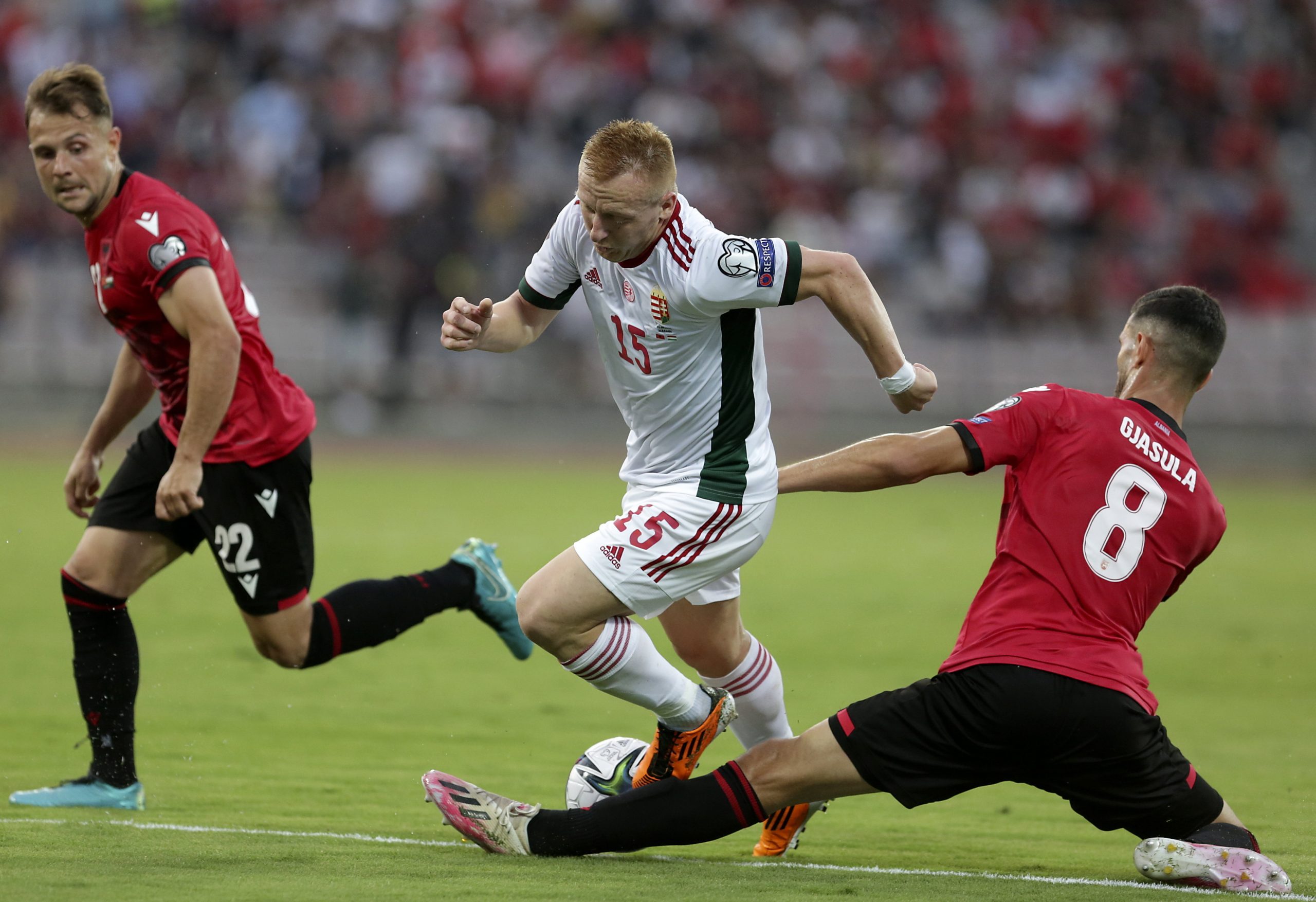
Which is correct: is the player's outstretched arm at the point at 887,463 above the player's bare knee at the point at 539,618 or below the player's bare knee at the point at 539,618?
above

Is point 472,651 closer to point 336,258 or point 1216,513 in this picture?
point 1216,513

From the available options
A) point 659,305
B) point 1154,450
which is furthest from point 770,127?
point 1154,450

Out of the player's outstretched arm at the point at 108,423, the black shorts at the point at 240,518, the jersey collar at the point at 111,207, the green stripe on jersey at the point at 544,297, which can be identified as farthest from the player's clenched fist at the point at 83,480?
the green stripe on jersey at the point at 544,297

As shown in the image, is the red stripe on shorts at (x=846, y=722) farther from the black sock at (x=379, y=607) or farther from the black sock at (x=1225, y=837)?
the black sock at (x=379, y=607)

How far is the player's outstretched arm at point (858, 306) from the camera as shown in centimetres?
455

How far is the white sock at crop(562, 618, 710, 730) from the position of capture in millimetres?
4598

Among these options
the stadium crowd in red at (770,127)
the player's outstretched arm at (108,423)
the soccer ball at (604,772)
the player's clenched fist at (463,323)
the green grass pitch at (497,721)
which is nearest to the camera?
the green grass pitch at (497,721)

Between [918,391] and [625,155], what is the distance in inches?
43.4

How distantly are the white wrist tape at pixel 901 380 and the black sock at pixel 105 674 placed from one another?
8.70 ft

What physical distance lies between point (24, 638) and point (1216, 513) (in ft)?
21.1

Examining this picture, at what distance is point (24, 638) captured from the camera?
838cm

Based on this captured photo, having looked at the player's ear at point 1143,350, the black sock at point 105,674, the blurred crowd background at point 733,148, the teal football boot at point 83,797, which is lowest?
the teal football boot at point 83,797

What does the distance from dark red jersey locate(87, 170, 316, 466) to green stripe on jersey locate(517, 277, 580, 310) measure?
0.97 m

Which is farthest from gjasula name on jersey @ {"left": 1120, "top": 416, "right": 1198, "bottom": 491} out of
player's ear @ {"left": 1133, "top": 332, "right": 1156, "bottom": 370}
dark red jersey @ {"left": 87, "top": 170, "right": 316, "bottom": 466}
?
dark red jersey @ {"left": 87, "top": 170, "right": 316, "bottom": 466}
